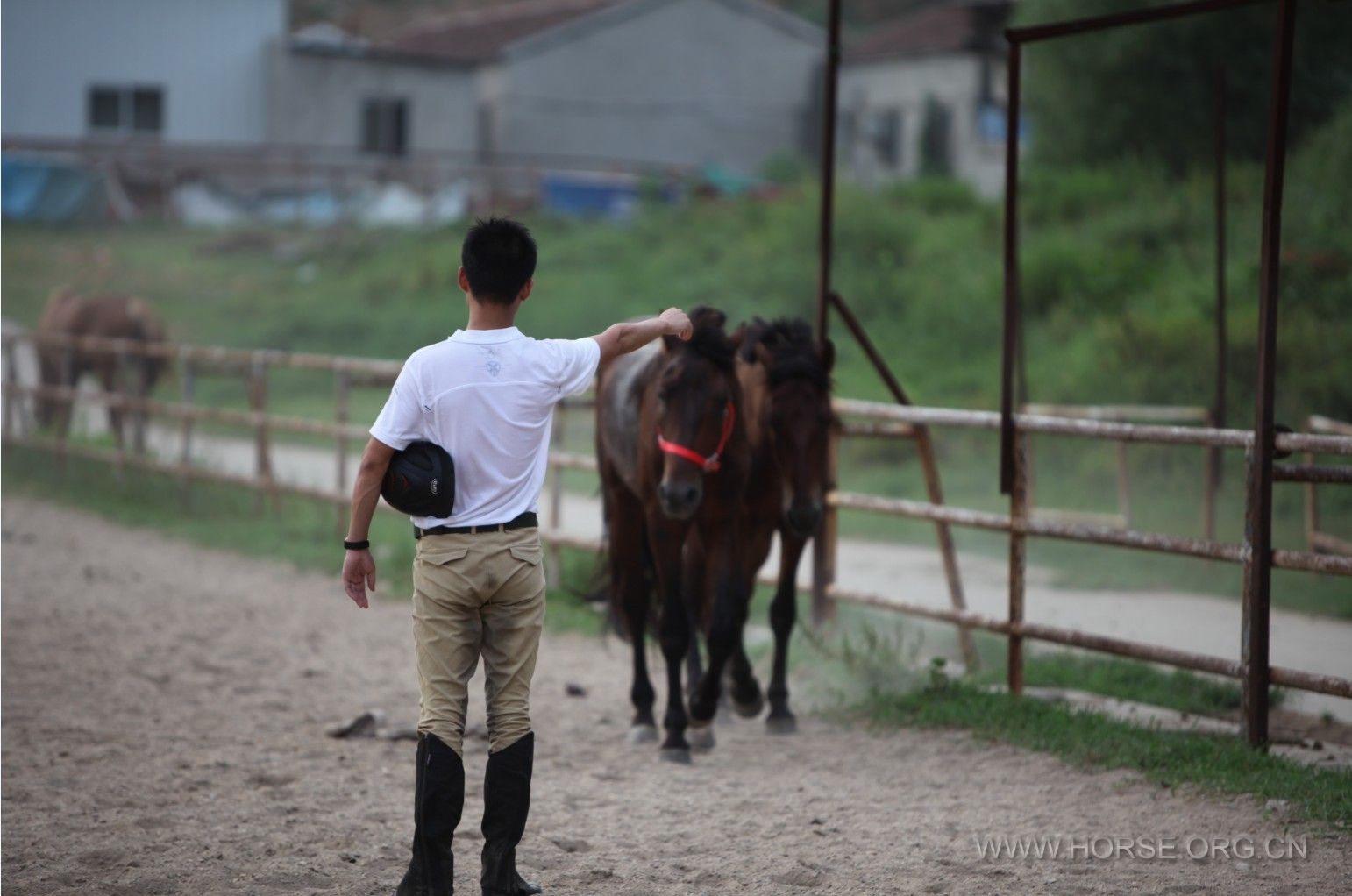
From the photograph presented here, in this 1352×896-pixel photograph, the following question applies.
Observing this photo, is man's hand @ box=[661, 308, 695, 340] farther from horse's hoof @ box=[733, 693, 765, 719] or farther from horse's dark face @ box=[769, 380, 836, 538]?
horse's hoof @ box=[733, 693, 765, 719]

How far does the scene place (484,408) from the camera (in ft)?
12.0

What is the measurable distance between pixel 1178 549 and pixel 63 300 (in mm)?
12393

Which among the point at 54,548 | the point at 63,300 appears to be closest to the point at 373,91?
the point at 63,300

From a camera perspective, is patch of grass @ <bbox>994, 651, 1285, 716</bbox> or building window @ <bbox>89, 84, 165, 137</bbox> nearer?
patch of grass @ <bbox>994, 651, 1285, 716</bbox>

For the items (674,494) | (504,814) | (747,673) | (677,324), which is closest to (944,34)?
(747,673)

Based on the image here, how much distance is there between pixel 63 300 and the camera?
14.6m

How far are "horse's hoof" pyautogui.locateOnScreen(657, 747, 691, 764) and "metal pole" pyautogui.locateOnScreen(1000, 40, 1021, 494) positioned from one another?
1.81 meters

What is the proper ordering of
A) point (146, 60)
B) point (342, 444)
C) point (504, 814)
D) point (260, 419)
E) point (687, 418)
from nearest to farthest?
point (504, 814) < point (687, 418) < point (342, 444) < point (260, 419) < point (146, 60)

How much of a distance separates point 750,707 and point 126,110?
28.6m

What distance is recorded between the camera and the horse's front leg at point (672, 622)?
565cm

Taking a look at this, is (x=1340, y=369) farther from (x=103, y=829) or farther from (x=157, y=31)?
(x=157, y=31)

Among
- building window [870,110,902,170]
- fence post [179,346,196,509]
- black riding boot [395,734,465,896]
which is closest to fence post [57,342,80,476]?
fence post [179,346,196,509]

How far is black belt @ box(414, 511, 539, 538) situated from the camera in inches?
146

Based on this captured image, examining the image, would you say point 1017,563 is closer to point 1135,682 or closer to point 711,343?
point 1135,682
